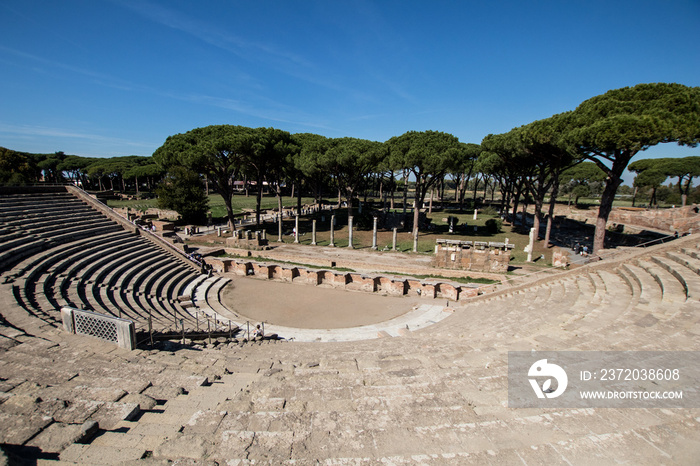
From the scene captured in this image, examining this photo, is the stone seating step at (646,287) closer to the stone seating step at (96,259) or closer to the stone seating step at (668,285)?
the stone seating step at (668,285)

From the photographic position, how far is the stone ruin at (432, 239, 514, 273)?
20359mm

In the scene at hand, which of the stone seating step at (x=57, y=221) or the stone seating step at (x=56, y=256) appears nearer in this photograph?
the stone seating step at (x=56, y=256)

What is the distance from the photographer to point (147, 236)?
71.8 feet

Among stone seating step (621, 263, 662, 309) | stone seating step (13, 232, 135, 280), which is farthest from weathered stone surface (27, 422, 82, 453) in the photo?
stone seating step (621, 263, 662, 309)

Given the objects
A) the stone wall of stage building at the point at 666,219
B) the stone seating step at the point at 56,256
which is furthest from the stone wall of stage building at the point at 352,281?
the stone wall of stage building at the point at 666,219

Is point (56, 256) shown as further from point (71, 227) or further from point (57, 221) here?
point (57, 221)

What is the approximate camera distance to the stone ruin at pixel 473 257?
20359 millimetres

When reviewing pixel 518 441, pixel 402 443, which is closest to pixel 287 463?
pixel 402 443

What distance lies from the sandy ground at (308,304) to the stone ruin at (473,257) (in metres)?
4.93

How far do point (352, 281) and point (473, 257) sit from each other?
834 cm

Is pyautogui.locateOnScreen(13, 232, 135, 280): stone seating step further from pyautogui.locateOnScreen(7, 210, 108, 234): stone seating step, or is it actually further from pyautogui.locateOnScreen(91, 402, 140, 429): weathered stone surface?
pyautogui.locateOnScreen(91, 402, 140, 429): weathered stone surface

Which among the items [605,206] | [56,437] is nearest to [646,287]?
[605,206]

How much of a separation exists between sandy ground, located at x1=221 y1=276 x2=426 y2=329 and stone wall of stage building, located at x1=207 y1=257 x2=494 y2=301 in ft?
1.74

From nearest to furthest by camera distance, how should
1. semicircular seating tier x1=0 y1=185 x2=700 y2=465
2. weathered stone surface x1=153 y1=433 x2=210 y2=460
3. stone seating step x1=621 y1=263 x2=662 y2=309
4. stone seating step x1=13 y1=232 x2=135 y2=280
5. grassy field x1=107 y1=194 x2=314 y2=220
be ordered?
weathered stone surface x1=153 y1=433 x2=210 y2=460 → semicircular seating tier x1=0 y1=185 x2=700 y2=465 → stone seating step x1=621 y1=263 x2=662 y2=309 → stone seating step x1=13 y1=232 x2=135 y2=280 → grassy field x1=107 y1=194 x2=314 y2=220
